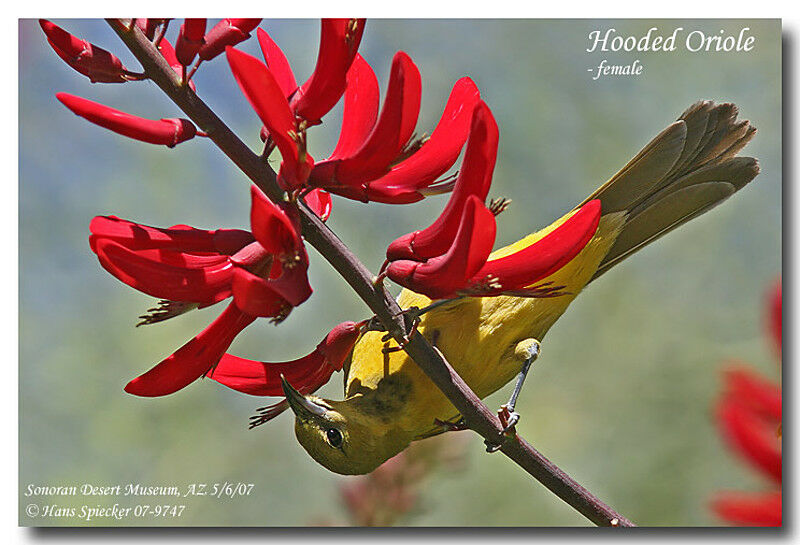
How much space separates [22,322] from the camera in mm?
2193

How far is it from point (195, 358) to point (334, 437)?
0.54 m

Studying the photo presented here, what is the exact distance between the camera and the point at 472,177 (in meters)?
1.14

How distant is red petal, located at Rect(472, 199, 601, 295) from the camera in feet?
4.00

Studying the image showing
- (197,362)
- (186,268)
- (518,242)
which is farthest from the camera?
(518,242)

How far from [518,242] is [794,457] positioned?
888 millimetres

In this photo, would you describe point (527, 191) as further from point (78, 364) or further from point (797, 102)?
point (78, 364)

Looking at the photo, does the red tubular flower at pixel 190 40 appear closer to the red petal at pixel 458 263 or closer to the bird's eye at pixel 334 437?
the red petal at pixel 458 263

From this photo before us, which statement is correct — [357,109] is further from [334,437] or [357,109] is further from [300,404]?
[334,437]

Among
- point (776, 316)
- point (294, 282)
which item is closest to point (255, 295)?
point (294, 282)

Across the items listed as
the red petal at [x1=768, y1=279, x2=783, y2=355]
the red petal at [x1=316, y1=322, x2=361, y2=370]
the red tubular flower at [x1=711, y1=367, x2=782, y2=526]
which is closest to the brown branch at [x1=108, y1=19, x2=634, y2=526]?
the red petal at [x1=316, y1=322, x2=361, y2=370]

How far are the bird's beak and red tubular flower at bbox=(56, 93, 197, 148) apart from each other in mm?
453

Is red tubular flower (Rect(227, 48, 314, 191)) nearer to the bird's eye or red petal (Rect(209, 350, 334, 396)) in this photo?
red petal (Rect(209, 350, 334, 396))

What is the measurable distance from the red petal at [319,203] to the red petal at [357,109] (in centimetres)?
12

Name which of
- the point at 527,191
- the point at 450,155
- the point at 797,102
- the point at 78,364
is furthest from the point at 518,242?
the point at 78,364
